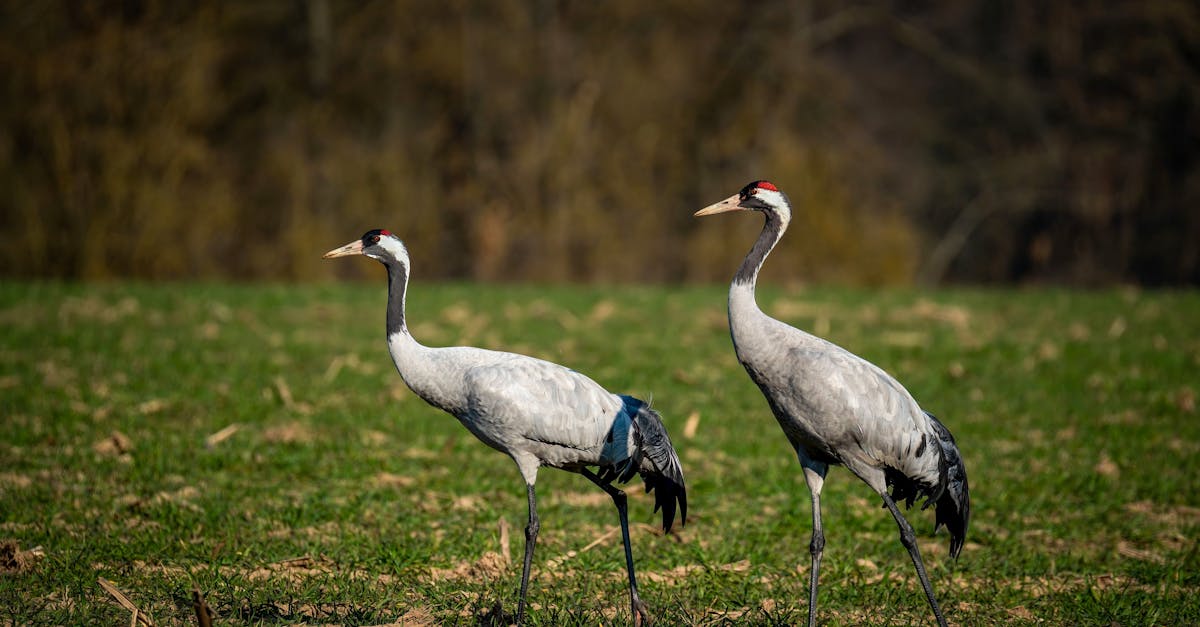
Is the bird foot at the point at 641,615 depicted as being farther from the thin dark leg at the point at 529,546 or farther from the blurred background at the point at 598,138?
the blurred background at the point at 598,138

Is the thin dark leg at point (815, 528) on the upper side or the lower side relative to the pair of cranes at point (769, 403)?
lower

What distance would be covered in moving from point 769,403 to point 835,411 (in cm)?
24

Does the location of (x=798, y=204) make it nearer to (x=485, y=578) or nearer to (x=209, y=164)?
(x=209, y=164)

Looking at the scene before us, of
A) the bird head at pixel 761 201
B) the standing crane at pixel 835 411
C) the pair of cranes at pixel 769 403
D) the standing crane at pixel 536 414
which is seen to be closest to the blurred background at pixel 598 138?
the pair of cranes at pixel 769 403

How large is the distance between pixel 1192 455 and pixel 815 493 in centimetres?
360

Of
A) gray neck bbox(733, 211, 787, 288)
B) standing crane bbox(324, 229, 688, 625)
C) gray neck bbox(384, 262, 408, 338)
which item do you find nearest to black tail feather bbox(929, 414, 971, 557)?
gray neck bbox(733, 211, 787, 288)

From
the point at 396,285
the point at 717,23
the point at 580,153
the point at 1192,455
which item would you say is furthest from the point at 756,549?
the point at 717,23

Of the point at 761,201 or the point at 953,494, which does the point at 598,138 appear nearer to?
the point at 761,201

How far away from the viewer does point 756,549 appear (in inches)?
205

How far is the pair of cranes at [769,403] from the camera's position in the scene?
13.7ft

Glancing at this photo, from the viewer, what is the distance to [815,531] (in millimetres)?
4340

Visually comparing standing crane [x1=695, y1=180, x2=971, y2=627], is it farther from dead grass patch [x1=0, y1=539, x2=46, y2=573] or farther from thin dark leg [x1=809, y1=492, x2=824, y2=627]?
dead grass patch [x1=0, y1=539, x2=46, y2=573]

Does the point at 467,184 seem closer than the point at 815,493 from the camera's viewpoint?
No

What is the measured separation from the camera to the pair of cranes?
13.7ft
